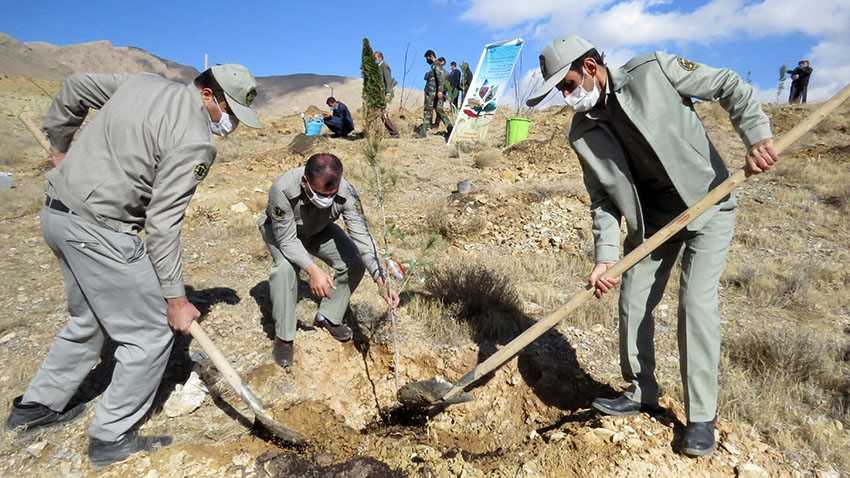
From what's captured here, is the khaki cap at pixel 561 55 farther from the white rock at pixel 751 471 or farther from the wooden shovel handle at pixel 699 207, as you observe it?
the white rock at pixel 751 471

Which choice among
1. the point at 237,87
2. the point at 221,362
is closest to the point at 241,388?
the point at 221,362

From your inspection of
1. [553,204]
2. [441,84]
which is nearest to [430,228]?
[553,204]

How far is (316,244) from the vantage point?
3.79m

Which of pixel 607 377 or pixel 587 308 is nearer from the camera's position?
pixel 607 377

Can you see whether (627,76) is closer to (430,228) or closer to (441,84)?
(430,228)

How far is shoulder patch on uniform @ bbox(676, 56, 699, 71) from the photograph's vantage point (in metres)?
2.33

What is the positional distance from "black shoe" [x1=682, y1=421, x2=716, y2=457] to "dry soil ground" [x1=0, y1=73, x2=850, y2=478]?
0.08 m

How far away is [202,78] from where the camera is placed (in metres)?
2.54

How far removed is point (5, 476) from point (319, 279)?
1.82m

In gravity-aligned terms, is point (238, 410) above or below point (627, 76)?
below

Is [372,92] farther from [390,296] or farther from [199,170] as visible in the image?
[390,296]

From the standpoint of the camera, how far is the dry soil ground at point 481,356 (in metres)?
2.56

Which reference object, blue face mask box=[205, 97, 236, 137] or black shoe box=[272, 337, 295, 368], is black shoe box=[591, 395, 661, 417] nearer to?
black shoe box=[272, 337, 295, 368]

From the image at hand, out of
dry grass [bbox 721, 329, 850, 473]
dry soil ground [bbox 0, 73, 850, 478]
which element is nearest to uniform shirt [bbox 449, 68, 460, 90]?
dry soil ground [bbox 0, 73, 850, 478]
